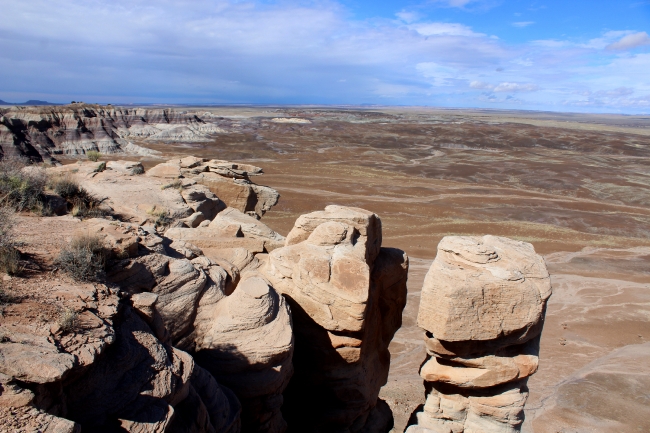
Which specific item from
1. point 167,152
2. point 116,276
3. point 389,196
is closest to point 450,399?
point 116,276

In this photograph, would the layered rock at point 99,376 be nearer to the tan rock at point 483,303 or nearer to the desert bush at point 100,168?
the tan rock at point 483,303

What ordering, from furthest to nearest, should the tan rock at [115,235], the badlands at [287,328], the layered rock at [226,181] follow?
the layered rock at [226,181] < the tan rock at [115,235] < the badlands at [287,328]

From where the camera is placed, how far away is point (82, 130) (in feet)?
191

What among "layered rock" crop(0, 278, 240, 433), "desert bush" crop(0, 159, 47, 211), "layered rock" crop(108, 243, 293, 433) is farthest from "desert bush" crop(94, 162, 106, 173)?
"layered rock" crop(0, 278, 240, 433)

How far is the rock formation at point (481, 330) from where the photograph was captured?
705 centimetres

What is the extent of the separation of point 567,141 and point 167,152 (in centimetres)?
7612

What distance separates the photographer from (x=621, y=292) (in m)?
20.4

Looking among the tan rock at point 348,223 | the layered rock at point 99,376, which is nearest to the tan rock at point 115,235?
the layered rock at point 99,376

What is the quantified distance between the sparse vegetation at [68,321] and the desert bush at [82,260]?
3.07 ft

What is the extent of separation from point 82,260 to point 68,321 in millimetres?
1235

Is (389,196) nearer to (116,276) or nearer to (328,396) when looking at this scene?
(328,396)

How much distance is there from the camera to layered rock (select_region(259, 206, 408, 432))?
25.4ft

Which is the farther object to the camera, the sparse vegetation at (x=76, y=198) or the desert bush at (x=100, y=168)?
the desert bush at (x=100, y=168)

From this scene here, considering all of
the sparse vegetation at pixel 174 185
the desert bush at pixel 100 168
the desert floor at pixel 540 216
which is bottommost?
the desert floor at pixel 540 216
